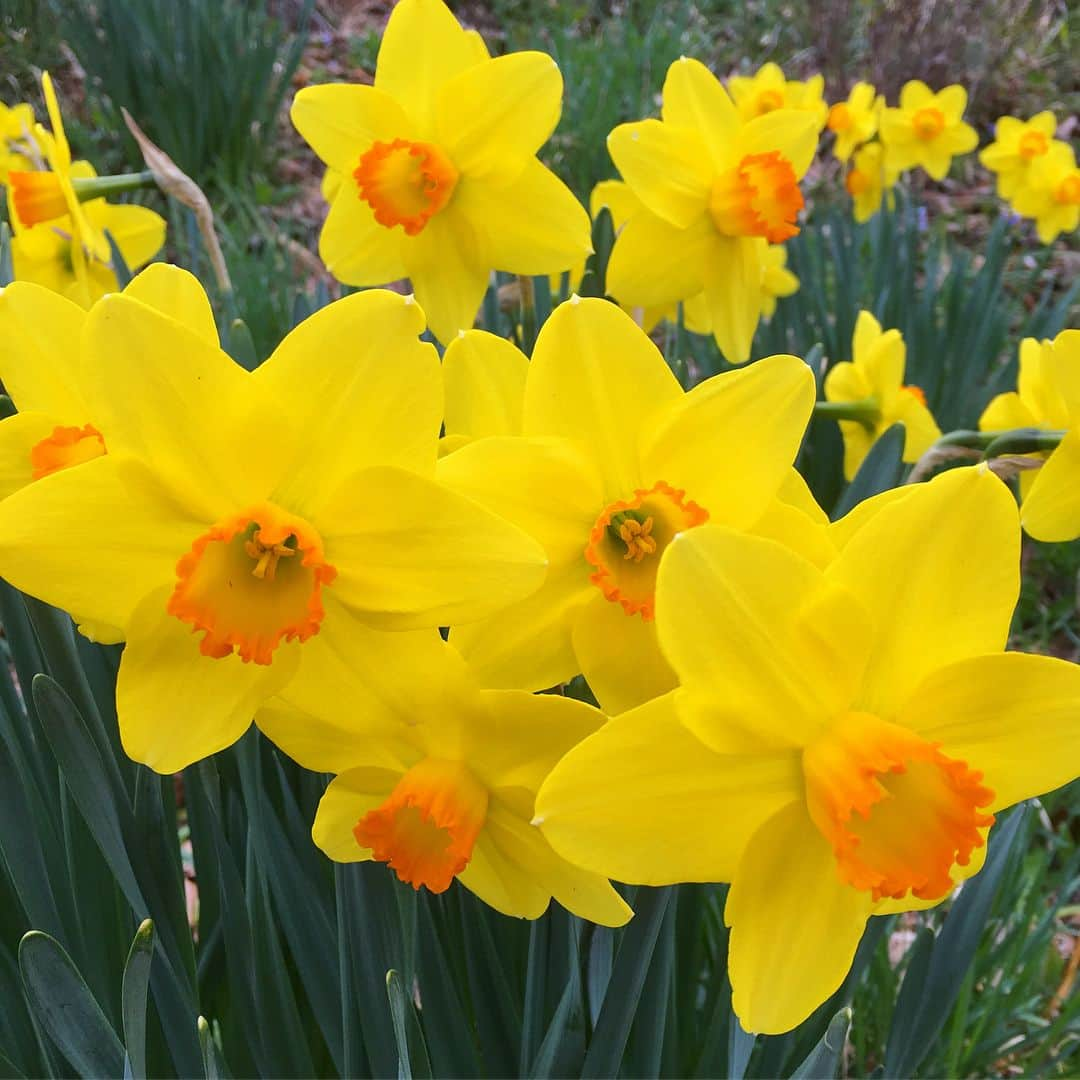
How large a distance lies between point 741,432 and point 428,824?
40 cm

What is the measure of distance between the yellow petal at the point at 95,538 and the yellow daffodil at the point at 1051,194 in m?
3.55

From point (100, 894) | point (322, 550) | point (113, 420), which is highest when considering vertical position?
point (113, 420)

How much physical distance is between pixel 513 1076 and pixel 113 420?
0.85 meters

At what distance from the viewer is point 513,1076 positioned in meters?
1.14

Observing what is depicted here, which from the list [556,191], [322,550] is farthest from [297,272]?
[322,550]

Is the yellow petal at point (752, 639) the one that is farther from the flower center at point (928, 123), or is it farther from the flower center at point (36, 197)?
the flower center at point (928, 123)

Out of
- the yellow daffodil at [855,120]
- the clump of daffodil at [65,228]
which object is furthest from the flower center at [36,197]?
the yellow daffodil at [855,120]

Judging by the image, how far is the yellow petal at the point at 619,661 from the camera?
0.76 m

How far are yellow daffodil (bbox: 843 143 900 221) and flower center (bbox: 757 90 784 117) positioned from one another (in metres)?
0.84

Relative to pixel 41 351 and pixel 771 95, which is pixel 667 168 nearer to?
pixel 41 351

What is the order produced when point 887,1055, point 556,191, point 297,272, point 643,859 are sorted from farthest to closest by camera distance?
1. point 297,272
2. point 556,191
3. point 887,1055
4. point 643,859

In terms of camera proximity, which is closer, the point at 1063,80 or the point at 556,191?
the point at 556,191

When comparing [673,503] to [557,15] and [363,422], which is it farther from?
[557,15]

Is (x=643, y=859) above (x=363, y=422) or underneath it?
underneath
